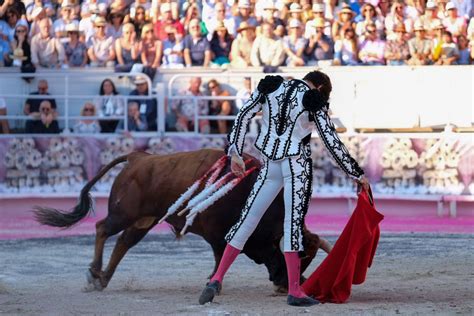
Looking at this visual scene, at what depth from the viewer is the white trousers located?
7.18 meters

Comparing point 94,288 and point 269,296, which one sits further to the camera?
point 94,288

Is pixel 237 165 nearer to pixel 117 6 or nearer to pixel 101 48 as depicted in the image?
pixel 101 48

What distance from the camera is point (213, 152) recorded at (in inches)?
326

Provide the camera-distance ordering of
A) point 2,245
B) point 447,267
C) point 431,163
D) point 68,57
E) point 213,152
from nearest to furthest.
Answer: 1. point 213,152
2. point 447,267
3. point 2,245
4. point 431,163
5. point 68,57

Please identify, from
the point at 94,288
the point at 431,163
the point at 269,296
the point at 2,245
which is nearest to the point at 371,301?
the point at 269,296

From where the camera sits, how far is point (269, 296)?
783cm

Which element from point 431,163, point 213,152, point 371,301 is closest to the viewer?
point 371,301

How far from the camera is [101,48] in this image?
15383mm

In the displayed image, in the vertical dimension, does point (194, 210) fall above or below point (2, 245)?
above

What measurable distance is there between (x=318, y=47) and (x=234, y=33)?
44.8 inches

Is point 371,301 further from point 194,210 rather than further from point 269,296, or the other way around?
point 194,210

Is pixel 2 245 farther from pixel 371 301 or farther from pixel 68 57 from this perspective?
pixel 371 301

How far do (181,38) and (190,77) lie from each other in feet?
2.23

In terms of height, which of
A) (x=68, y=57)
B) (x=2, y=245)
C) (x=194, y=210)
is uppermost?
(x=68, y=57)
